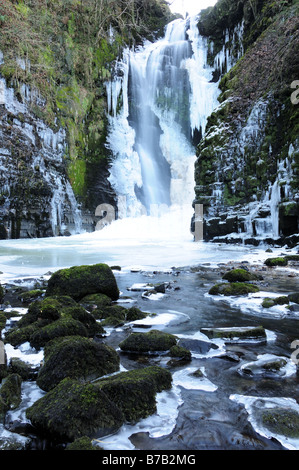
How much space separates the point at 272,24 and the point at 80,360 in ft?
72.6

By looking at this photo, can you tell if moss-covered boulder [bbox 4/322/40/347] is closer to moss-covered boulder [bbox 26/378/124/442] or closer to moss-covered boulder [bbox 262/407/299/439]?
moss-covered boulder [bbox 26/378/124/442]

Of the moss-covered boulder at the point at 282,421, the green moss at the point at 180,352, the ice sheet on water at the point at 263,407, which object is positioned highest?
the green moss at the point at 180,352

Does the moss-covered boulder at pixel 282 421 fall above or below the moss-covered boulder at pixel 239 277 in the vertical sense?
below

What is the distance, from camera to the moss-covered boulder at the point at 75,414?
1721 millimetres

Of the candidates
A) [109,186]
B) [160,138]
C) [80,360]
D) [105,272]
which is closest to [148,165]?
[160,138]

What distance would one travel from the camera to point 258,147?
53.0 ft

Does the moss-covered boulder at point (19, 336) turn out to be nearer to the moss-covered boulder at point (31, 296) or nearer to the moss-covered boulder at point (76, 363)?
the moss-covered boulder at point (76, 363)

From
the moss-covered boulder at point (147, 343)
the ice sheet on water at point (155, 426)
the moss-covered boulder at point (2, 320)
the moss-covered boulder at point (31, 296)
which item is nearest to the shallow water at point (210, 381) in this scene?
the ice sheet on water at point (155, 426)

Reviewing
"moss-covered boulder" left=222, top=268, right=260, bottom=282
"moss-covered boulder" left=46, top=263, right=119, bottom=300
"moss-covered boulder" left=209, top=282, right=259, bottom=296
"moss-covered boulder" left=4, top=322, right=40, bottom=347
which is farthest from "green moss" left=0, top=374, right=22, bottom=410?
"moss-covered boulder" left=222, top=268, right=260, bottom=282

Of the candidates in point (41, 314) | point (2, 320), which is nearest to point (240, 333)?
point (41, 314)

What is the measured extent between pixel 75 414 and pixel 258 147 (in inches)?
651

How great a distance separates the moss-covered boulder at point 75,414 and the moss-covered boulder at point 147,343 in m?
1.05

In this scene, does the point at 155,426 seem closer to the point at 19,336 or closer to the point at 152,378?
the point at 152,378

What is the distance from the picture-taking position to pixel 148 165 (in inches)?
1221
